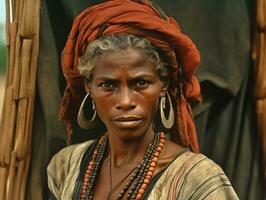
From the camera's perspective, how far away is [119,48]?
149 cm

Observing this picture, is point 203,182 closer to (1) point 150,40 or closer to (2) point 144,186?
(2) point 144,186

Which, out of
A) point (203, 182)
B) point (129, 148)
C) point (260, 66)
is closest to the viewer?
point (203, 182)

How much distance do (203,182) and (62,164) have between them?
17.4 inches

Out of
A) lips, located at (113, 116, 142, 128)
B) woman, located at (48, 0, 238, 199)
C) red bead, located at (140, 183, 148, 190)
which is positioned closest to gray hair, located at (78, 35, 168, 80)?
woman, located at (48, 0, 238, 199)

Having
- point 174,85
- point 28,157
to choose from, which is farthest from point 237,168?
point 28,157

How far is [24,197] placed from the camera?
183cm

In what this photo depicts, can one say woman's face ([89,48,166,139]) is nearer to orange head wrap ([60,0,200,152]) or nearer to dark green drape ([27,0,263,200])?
orange head wrap ([60,0,200,152])

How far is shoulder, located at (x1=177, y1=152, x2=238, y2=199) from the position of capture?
4.79 ft

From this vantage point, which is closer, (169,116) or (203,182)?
(203,182)

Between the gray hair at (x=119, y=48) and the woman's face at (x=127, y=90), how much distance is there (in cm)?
1

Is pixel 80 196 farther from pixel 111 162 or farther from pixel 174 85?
pixel 174 85

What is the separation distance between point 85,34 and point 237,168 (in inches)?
21.9

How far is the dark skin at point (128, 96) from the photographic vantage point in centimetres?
148

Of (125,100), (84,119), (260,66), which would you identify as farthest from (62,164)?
(260,66)
